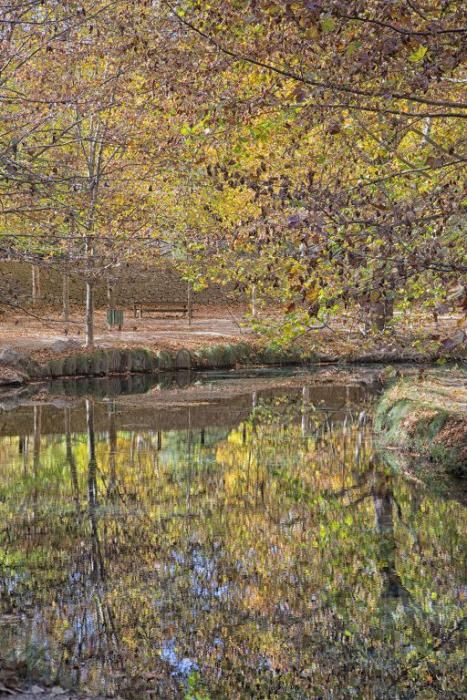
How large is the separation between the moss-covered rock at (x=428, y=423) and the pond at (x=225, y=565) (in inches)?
18.3

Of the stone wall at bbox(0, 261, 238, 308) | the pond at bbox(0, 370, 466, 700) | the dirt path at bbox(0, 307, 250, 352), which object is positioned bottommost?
the pond at bbox(0, 370, 466, 700)

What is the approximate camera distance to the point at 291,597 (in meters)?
8.86

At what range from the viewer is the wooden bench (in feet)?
133

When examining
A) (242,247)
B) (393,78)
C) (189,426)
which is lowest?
(189,426)

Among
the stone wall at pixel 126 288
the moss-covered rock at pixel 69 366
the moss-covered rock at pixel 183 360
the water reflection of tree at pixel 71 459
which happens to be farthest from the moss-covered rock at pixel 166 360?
the stone wall at pixel 126 288

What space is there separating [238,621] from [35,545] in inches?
128

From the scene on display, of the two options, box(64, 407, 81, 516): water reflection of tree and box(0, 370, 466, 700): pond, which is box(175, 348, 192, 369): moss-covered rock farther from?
box(0, 370, 466, 700): pond

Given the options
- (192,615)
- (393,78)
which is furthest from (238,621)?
(393,78)

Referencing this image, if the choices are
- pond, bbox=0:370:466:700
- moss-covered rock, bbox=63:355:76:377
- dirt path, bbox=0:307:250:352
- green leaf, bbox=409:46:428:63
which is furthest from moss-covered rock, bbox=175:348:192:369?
green leaf, bbox=409:46:428:63

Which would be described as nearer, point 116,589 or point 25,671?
point 25,671

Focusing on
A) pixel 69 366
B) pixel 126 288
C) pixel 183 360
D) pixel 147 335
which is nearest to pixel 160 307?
pixel 126 288

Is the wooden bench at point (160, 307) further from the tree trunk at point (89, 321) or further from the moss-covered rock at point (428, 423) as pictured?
the moss-covered rock at point (428, 423)

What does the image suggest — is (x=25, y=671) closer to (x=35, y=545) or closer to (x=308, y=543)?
(x=35, y=545)

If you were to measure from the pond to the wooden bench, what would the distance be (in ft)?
71.3
